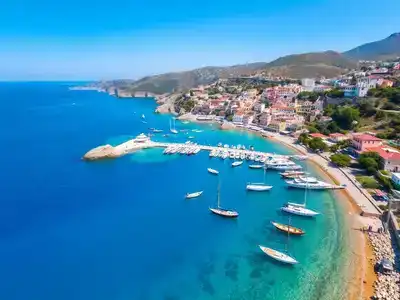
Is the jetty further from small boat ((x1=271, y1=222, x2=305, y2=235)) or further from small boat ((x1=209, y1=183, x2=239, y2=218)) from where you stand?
small boat ((x1=271, y1=222, x2=305, y2=235))

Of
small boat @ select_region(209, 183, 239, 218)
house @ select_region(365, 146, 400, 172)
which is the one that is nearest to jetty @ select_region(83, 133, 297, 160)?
house @ select_region(365, 146, 400, 172)

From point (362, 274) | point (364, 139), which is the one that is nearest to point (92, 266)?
point (362, 274)

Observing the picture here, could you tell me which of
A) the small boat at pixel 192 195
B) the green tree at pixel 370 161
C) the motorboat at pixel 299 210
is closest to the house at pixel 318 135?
the green tree at pixel 370 161

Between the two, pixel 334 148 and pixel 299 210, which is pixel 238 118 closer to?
pixel 334 148

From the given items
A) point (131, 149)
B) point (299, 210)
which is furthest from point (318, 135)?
point (131, 149)

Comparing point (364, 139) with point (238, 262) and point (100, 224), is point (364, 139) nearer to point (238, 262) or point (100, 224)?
point (238, 262)

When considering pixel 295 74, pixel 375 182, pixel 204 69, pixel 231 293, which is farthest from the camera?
pixel 204 69
